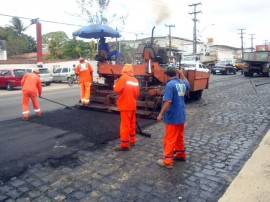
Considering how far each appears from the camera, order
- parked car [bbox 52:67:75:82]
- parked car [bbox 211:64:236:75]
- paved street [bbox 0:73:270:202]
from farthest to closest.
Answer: parked car [bbox 211:64:236:75], parked car [bbox 52:67:75:82], paved street [bbox 0:73:270:202]

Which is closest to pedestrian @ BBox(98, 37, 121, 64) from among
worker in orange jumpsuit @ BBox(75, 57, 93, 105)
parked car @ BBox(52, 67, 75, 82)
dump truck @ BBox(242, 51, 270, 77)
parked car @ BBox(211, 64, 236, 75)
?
worker in orange jumpsuit @ BBox(75, 57, 93, 105)

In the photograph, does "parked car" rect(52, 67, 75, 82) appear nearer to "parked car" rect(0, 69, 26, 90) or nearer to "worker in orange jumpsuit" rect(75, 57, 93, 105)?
"parked car" rect(0, 69, 26, 90)

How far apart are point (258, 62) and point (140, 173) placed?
24597 millimetres

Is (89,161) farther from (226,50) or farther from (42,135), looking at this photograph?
(226,50)

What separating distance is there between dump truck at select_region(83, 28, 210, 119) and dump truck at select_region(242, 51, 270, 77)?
17.9 m

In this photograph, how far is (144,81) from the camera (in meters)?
8.78

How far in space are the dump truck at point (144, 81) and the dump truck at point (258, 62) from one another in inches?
705

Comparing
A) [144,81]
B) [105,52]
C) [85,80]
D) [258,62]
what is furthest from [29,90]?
[258,62]

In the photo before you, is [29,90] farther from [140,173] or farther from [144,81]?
[140,173]

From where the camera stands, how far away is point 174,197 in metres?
3.59

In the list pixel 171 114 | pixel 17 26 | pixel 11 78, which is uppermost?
pixel 17 26

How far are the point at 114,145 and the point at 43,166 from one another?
1.55 metres

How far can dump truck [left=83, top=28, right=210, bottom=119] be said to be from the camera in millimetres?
8227

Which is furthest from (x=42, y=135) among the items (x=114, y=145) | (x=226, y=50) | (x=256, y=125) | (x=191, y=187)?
(x=226, y=50)
